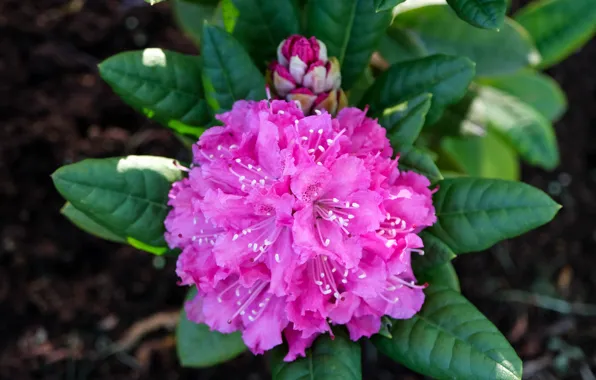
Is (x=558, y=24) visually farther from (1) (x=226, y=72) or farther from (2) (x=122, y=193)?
(2) (x=122, y=193)

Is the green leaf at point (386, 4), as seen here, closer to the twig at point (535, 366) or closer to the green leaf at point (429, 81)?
the green leaf at point (429, 81)

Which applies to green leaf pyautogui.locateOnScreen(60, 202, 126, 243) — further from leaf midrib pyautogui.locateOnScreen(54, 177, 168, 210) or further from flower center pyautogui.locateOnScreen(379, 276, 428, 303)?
flower center pyautogui.locateOnScreen(379, 276, 428, 303)

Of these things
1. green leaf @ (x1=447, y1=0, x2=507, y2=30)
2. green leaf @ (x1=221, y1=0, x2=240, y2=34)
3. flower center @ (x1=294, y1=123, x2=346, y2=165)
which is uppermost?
green leaf @ (x1=447, y1=0, x2=507, y2=30)

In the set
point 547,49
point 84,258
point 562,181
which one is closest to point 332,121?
point 547,49

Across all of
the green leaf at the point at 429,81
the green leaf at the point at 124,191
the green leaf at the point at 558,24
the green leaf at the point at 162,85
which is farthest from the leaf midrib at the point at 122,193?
the green leaf at the point at 558,24

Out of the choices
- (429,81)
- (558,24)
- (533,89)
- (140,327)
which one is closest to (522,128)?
(533,89)

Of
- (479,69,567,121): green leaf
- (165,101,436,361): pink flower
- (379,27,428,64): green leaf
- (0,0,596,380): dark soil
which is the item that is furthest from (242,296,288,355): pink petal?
(479,69,567,121): green leaf

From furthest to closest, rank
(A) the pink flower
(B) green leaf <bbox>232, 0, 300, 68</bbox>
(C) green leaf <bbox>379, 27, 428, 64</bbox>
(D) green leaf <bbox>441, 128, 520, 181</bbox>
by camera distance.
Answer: (D) green leaf <bbox>441, 128, 520, 181</bbox> < (C) green leaf <bbox>379, 27, 428, 64</bbox> < (B) green leaf <bbox>232, 0, 300, 68</bbox> < (A) the pink flower
